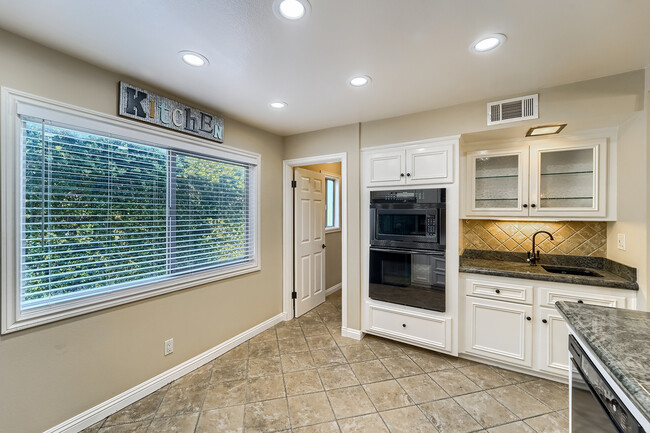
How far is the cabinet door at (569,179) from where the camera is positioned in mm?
2205

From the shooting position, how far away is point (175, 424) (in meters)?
1.75

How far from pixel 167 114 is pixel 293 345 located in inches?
99.9

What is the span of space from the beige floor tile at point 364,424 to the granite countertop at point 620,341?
51.5 inches

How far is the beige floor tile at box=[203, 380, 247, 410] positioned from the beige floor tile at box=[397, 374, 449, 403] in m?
1.30

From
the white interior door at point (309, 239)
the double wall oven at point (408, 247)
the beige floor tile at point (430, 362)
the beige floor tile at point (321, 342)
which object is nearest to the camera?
the beige floor tile at point (430, 362)

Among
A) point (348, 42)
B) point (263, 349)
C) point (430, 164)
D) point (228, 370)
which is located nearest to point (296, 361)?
point (263, 349)

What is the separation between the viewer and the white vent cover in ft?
6.95

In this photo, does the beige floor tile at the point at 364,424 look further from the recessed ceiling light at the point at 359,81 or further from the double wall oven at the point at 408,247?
the recessed ceiling light at the point at 359,81

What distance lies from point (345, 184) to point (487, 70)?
5.26 ft

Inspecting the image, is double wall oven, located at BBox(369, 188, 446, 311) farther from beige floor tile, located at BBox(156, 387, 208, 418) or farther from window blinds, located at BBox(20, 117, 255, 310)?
beige floor tile, located at BBox(156, 387, 208, 418)

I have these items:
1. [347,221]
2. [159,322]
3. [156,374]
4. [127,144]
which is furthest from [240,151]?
[156,374]

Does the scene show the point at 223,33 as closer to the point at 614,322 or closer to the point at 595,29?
the point at 595,29

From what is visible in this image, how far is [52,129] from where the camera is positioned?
5.37 ft

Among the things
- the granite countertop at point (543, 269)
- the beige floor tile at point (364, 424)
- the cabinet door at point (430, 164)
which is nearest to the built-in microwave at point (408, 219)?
the cabinet door at point (430, 164)
